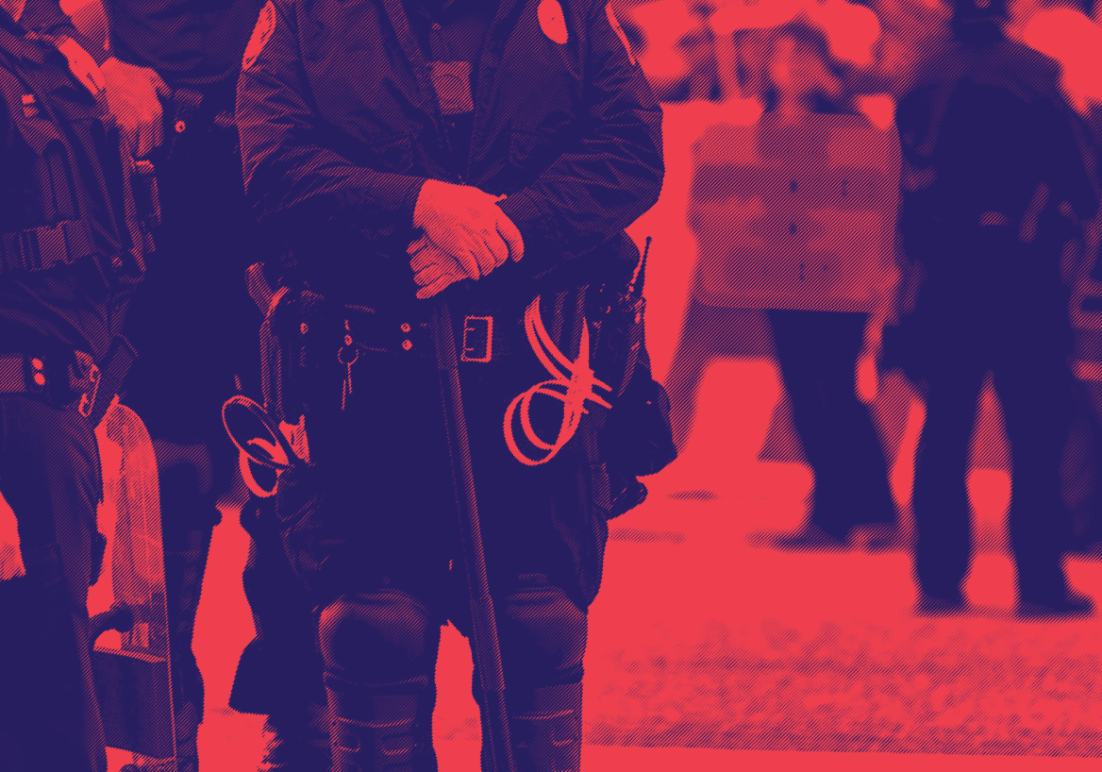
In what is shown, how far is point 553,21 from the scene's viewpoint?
2.36m

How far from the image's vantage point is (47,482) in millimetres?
2250

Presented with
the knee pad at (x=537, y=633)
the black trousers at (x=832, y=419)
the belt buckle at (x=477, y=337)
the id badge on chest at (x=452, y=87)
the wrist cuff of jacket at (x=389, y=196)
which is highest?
the id badge on chest at (x=452, y=87)

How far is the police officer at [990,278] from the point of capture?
4898 mm

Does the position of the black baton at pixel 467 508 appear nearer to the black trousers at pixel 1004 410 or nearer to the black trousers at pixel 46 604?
the black trousers at pixel 46 604

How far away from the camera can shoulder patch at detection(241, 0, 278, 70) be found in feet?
7.59

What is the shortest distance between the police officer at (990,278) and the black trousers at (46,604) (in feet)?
11.1

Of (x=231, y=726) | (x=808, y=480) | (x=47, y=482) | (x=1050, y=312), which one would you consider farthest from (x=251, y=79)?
(x=808, y=480)

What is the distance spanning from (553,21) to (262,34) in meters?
0.45

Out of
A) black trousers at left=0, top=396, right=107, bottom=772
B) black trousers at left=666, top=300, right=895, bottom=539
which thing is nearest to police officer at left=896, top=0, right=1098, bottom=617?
black trousers at left=666, top=300, right=895, bottom=539

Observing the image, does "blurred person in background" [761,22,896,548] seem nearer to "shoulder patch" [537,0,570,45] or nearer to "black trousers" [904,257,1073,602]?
"black trousers" [904,257,1073,602]

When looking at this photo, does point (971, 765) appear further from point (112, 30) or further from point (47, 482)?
point (112, 30)

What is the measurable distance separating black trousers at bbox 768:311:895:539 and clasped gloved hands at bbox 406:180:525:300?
12.6 feet

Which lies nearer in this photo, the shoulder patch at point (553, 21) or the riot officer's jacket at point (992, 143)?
the shoulder patch at point (553, 21)

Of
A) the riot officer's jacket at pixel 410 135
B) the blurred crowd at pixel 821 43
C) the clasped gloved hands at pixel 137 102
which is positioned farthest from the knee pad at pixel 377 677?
the blurred crowd at pixel 821 43
